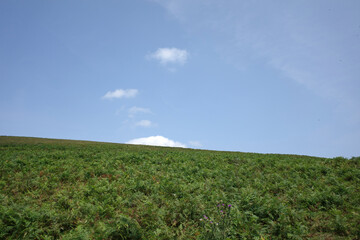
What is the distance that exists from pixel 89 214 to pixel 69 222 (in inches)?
25.9

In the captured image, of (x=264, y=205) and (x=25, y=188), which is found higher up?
(x=264, y=205)

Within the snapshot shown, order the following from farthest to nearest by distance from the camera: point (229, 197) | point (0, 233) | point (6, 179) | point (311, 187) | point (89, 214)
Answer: point (6, 179) → point (311, 187) → point (229, 197) → point (89, 214) → point (0, 233)

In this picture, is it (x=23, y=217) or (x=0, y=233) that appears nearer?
(x=0, y=233)

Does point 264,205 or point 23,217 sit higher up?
point 264,205

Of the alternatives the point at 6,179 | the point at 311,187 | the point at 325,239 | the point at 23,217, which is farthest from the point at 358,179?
the point at 6,179

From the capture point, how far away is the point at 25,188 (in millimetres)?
11062

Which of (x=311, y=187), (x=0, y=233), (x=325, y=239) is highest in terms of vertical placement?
(x=311, y=187)

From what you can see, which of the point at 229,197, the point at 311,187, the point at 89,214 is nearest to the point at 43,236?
the point at 89,214

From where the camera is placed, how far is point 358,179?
1156cm

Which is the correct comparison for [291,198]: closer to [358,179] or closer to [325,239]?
[325,239]

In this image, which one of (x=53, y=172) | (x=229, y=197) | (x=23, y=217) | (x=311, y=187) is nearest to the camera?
(x=23, y=217)

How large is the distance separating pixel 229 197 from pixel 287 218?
2606 millimetres

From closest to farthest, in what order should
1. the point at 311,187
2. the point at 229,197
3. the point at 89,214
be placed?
1. the point at 89,214
2. the point at 229,197
3. the point at 311,187

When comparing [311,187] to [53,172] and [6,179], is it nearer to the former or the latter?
[53,172]
